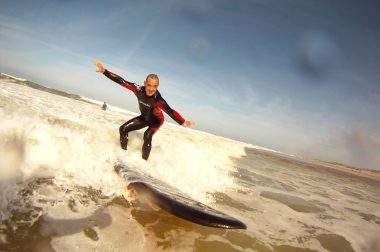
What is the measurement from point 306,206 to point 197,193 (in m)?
3.97

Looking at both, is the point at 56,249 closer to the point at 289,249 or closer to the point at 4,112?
the point at 289,249

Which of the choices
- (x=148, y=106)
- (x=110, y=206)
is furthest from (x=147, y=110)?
(x=110, y=206)

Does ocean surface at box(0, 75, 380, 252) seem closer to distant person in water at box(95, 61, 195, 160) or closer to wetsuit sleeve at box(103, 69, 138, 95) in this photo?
distant person in water at box(95, 61, 195, 160)

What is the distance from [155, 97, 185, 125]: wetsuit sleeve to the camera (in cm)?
703

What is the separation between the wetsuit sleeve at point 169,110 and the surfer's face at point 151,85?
32 cm

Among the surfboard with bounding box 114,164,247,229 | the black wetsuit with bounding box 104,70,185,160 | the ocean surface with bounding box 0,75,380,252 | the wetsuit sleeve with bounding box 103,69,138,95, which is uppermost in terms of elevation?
the wetsuit sleeve with bounding box 103,69,138,95

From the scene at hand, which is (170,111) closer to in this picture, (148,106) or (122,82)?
(148,106)

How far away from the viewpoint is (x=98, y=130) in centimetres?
819

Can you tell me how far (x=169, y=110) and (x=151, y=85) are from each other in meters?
0.81

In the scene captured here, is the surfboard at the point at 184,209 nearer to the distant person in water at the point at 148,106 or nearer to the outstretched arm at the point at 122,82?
the distant person in water at the point at 148,106

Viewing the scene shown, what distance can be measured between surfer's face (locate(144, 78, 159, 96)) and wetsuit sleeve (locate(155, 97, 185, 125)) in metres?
0.32

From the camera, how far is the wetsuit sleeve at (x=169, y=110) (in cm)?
703

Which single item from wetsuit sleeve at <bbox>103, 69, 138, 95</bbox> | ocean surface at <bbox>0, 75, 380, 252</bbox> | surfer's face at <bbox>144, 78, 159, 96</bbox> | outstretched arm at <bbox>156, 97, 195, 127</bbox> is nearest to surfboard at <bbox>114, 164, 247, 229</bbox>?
ocean surface at <bbox>0, 75, 380, 252</bbox>

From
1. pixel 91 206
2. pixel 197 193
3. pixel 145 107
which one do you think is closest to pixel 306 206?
pixel 197 193
